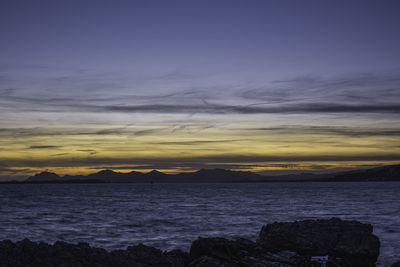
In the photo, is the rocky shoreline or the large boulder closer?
the rocky shoreline

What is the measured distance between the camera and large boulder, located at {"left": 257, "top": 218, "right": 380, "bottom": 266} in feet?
62.0

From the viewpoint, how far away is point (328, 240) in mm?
19859

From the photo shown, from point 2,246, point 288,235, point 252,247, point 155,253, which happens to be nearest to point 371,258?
point 288,235

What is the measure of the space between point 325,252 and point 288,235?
1.82m

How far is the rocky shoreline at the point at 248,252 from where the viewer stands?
14.8m

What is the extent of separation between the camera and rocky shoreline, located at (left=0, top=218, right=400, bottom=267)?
14773mm

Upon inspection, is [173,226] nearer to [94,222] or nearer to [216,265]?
[94,222]

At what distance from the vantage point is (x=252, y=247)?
19500 millimetres

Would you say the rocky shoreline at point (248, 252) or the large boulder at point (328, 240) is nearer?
the rocky shoreline at point (248, 252)

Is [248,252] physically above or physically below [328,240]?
below

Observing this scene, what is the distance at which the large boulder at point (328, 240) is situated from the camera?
1890 cm

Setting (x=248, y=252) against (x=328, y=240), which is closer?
(x=248, y=252)

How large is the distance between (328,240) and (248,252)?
3953 millimetres

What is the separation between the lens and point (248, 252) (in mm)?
18812
